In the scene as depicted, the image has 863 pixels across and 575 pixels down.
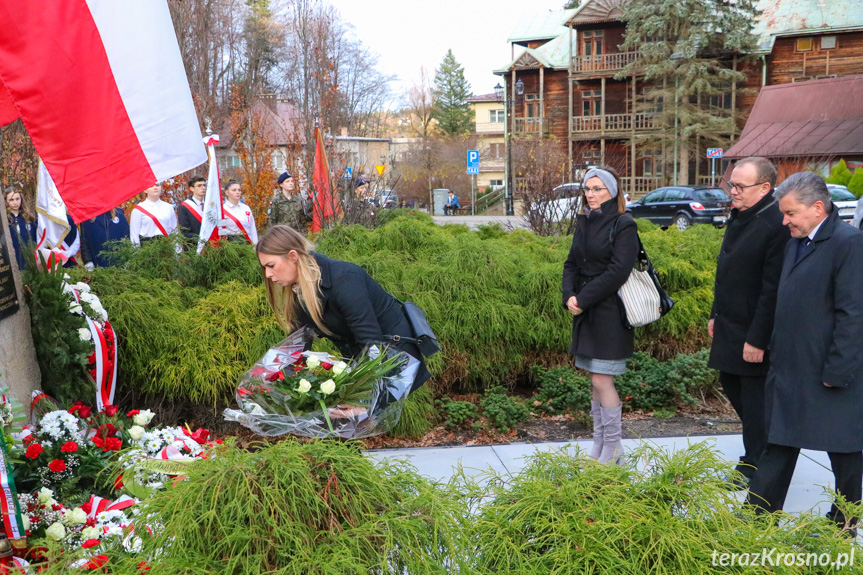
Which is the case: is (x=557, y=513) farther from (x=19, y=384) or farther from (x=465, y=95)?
(x=465, y=95)

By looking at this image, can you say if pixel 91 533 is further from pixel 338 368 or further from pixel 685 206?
pixel 685 206

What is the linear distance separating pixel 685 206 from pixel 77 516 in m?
25.5

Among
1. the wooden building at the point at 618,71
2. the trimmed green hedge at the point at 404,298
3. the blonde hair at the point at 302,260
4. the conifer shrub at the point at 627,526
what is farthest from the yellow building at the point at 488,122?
the conifer shrub at the point at 627,526

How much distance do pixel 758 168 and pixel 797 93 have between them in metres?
32.5

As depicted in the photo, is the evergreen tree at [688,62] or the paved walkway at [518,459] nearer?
the paved walkway at [518,459]

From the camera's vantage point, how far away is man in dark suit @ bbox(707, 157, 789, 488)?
13.5 ft

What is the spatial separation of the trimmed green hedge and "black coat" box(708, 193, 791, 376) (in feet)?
8.05

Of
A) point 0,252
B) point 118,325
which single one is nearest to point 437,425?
point 118,325

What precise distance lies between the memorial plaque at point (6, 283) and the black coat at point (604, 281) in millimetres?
3189

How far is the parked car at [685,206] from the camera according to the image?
1000 inches

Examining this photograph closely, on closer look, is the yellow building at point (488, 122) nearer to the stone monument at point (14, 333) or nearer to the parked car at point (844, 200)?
the parked car at point (844, 200)

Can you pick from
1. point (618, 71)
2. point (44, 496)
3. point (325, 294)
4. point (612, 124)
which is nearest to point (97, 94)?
point (325, 294)

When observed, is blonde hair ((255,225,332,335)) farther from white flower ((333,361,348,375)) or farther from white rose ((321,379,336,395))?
white rose ((321,379,336,395))

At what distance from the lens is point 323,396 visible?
3133 mm
